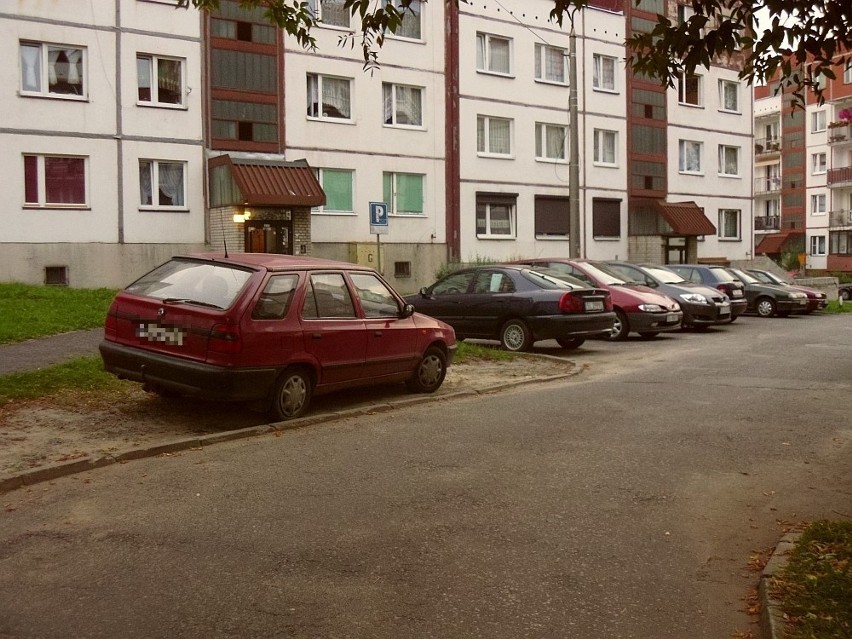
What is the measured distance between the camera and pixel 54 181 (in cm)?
A: 2902

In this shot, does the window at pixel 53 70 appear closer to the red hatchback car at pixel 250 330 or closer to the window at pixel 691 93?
the red hatchback car at pixel 250 330

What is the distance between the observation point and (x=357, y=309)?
10711 millimetres

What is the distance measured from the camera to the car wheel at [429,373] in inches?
465

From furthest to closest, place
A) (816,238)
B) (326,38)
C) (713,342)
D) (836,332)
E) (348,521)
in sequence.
Result: 1. (816,238)
2. (326,38)
3. (836,332)
4. (713,342)
5. (348,521)

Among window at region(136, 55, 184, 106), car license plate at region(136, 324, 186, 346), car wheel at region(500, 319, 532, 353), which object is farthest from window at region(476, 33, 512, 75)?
car license plate at region(136, 324, 186, 346)

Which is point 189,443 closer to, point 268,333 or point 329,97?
point 268,333

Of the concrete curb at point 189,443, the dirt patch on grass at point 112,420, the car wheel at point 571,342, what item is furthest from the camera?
the car wheel at point 571,342

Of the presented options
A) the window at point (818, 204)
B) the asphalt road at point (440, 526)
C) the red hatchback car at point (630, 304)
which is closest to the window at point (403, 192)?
the red hatchback car at point (630, 304)

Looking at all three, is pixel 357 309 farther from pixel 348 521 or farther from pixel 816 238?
pixel 816 238

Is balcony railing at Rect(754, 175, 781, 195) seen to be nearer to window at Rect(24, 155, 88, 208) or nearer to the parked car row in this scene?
window at Rect(24, 155, 88, 208)

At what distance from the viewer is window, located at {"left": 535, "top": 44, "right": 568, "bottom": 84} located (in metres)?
40.5

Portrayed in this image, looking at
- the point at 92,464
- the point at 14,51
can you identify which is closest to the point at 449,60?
the point at 14,51

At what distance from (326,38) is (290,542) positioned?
3023cm

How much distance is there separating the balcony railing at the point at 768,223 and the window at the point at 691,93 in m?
38.3
